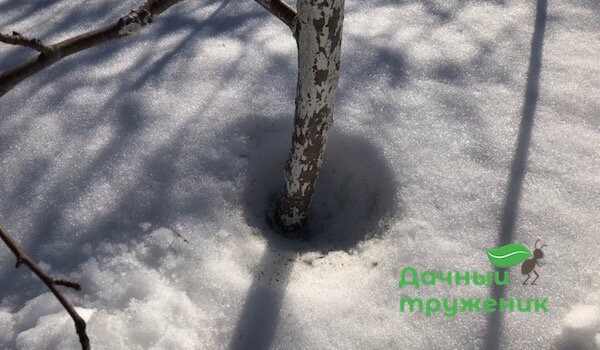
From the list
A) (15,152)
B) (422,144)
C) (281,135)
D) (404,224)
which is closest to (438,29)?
(422,144)

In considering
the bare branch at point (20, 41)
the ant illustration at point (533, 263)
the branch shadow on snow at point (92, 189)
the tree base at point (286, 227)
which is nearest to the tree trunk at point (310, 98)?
the tree base at point (286, 227)

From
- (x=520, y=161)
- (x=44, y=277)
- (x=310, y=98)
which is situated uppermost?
(x=44, y=277)

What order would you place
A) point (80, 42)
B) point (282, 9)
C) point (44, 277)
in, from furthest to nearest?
point (282, 9) < point (80, 42) < point (44, 277)

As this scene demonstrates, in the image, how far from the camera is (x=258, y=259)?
1455mm

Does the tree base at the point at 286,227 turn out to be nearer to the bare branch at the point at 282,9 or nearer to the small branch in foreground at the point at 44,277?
the bare branch at the point at 282,9

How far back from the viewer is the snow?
51.6 inches

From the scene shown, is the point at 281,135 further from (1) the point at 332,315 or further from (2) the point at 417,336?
(2) the point at 417,336

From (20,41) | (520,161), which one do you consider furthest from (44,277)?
(520,161)

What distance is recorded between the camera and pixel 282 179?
1788mm

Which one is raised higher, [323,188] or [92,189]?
[92,189]

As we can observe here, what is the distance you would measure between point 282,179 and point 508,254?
0.78 metres

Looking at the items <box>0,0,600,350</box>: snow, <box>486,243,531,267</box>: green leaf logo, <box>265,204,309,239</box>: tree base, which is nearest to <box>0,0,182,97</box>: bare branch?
<box>0,0,600,350</box>: snow

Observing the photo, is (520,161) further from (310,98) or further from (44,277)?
(44,277)

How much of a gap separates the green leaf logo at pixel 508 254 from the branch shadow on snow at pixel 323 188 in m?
0.31
